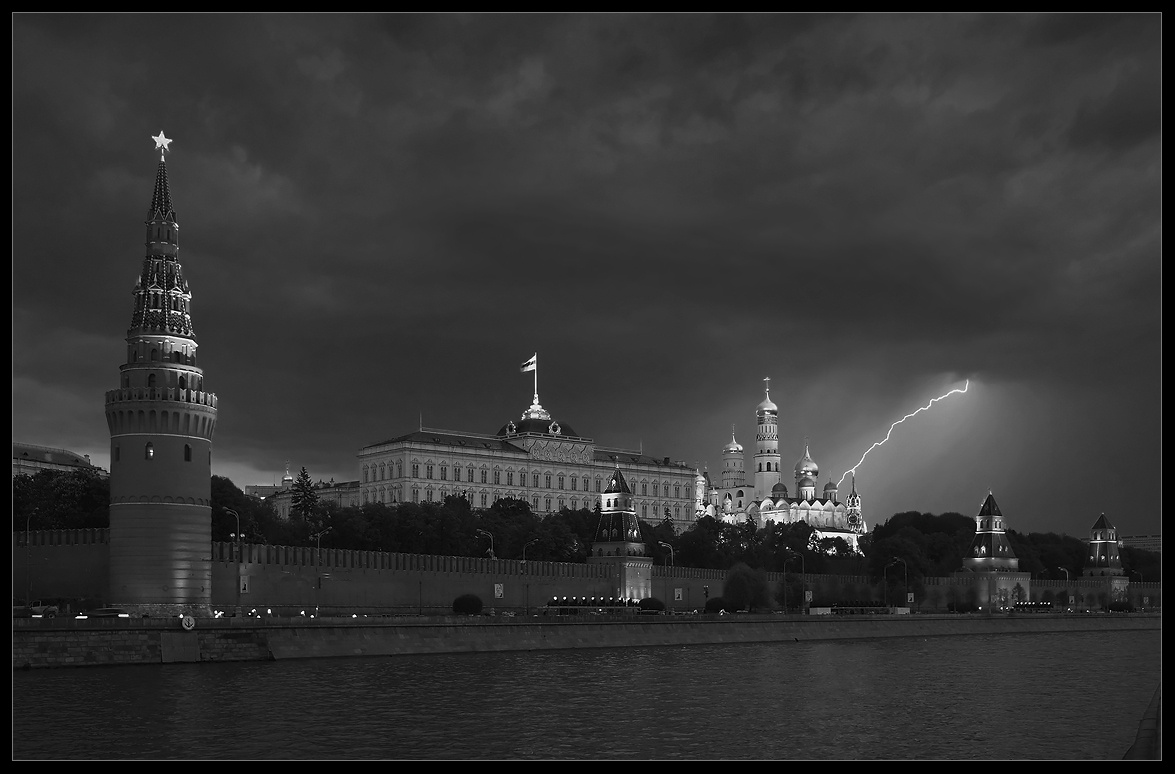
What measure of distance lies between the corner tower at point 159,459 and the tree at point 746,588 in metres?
50.9

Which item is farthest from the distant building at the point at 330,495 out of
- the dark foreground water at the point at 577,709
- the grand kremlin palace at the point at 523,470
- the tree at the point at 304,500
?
the dark foreground water at the point at 577,709

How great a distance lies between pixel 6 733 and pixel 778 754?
58.2 feet

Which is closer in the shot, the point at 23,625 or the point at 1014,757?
the point at 1014,757

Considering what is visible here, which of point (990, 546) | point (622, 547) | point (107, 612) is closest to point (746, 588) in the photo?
point (622, 547)

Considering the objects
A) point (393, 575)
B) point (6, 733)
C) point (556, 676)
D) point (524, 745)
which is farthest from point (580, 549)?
point (6, 733)

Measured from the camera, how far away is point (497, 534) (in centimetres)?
11694

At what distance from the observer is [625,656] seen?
233ft

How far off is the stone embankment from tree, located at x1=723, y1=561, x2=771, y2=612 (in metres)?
15.8

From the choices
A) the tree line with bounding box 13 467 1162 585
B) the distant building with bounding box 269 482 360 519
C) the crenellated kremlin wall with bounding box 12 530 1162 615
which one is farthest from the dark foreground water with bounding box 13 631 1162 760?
the distant building with bounding box 269 482 360 519

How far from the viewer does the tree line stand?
9381 cm

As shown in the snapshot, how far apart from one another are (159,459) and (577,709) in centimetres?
3549

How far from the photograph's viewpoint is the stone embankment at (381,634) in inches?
2148

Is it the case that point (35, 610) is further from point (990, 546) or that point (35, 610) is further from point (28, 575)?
point (990, 546)
